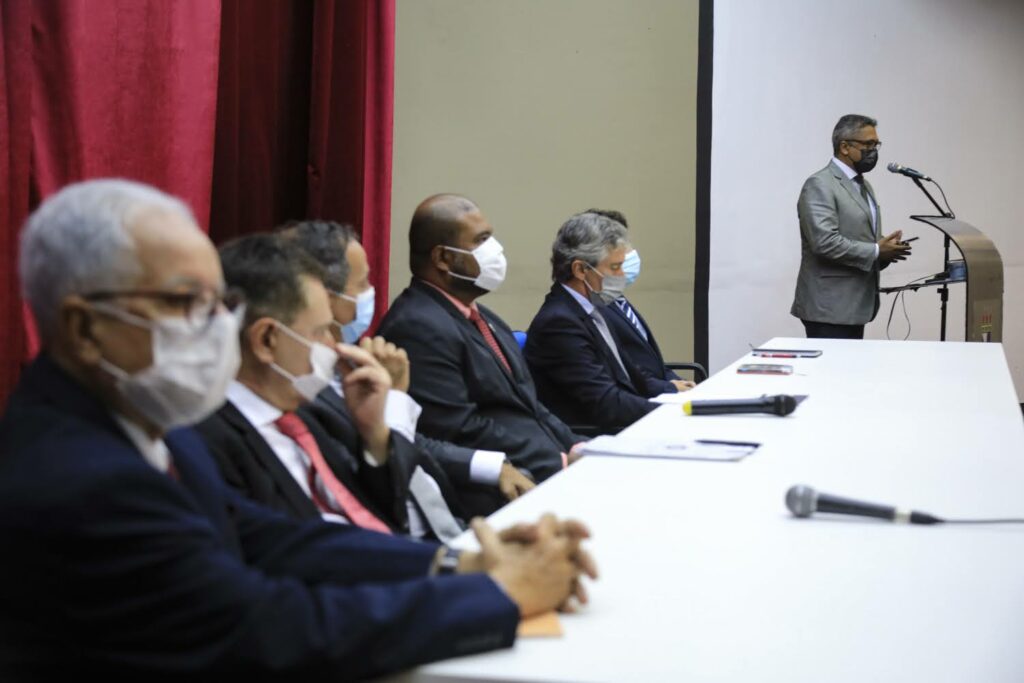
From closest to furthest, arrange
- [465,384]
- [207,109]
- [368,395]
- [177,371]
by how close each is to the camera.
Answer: [177,371] → [368,395] → [465,384] → [207,109]

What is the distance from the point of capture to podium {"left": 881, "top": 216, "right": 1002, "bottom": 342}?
484 centimetres

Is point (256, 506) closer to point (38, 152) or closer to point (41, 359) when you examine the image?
point (41, 359)

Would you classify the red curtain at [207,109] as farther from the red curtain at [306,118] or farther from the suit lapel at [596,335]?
the suit lapel at [596,335]

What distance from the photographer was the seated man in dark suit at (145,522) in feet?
3.51

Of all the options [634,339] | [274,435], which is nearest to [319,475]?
[274,435]

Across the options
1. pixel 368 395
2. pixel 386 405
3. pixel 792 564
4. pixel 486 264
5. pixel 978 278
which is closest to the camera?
pixel 792 564

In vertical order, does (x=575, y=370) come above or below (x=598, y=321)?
below

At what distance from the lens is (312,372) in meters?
1.92

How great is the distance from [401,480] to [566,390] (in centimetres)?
164

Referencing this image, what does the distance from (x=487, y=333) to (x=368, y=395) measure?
101cm

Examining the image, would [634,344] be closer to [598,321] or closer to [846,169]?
[598,321]

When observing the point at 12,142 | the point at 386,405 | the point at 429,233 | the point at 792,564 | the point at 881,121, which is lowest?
the point at 792,564

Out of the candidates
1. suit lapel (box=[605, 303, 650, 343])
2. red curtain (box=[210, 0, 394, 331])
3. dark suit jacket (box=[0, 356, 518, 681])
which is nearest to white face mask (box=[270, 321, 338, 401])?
dark suit jacket (box=[0, 356, 518, 681])

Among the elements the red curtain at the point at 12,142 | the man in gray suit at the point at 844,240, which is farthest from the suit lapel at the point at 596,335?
the man in gray suit at the point at 844,240
